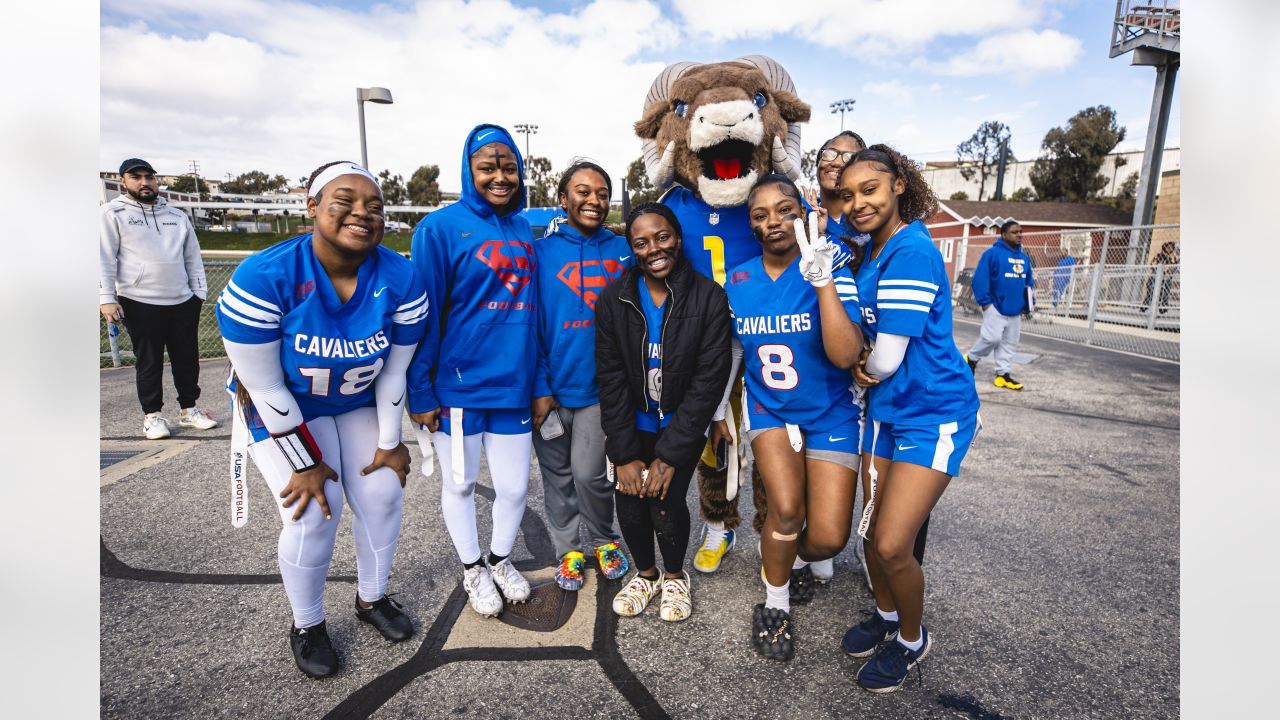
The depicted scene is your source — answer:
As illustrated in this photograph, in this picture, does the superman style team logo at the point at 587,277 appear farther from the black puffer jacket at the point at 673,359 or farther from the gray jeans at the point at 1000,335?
the gray jeans at the point at 1000,335

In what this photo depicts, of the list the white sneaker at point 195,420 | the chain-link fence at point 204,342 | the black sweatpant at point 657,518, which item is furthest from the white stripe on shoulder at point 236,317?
the chain-link fence at point 204,342

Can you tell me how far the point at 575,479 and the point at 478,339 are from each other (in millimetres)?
864

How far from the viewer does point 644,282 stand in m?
2.71

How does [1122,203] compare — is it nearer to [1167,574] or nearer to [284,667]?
[1167,574]

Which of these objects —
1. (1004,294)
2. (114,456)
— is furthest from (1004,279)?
(114,456)

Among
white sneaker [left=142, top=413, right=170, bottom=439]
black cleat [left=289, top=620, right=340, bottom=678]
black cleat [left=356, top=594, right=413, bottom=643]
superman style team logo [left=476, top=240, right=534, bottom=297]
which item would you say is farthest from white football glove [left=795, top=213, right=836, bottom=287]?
white sneaker [left=142, top=413, right=170, bottom=439]

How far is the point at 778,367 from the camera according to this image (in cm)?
249

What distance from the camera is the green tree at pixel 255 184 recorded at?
71.3 metres

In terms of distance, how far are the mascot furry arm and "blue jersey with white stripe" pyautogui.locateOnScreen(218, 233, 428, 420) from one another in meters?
1.50

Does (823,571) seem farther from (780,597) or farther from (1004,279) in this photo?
(1004,279)

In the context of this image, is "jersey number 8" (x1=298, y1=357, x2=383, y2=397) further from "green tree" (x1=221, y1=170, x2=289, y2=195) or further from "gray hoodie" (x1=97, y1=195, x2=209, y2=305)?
"green tree" (x1=221, y1=170, x2=289, y2=195)

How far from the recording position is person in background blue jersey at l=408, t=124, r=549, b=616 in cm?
258

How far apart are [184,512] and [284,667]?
1.99 metres
